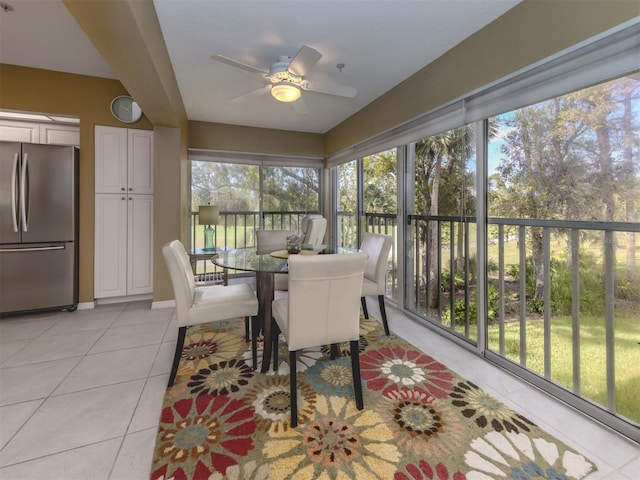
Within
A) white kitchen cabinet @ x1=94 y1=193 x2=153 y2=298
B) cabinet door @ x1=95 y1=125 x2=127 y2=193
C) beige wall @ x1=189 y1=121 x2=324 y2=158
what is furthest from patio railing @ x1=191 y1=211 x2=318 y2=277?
cabinet door @ x1=95 y1=125 x2=127 y2=193

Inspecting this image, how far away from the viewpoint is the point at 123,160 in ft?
11.0

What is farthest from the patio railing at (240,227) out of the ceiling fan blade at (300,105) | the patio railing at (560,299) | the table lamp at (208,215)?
the patio railing at (560,299)

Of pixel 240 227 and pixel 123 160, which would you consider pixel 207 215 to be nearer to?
pixel 240 227

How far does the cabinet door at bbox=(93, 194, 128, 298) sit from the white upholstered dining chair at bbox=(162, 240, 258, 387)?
73.2 inches

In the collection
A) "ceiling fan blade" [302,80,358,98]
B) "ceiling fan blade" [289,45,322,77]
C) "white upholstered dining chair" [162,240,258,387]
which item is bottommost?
"white upholstered dining chair" [162,240,258,387]

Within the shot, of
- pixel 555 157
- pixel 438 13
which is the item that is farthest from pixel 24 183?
pixel 555 157

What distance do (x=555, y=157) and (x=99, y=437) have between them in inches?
122

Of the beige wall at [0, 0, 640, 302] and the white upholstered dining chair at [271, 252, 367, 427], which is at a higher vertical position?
the beige wall at [0, 0, 640, 302]

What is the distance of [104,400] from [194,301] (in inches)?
28.7

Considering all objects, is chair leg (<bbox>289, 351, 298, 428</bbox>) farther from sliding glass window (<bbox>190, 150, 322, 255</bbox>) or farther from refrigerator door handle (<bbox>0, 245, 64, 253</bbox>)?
sliding glass window (<bbox>190, 150, 322, 255</bbox>)

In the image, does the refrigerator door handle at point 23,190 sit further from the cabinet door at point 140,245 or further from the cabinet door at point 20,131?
the cabinet door at point 140,245

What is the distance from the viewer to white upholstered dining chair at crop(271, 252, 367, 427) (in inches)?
57.2

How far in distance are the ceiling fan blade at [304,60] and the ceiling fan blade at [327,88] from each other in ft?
0.55

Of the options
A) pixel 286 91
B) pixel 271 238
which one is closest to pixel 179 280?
pixel 271 238
